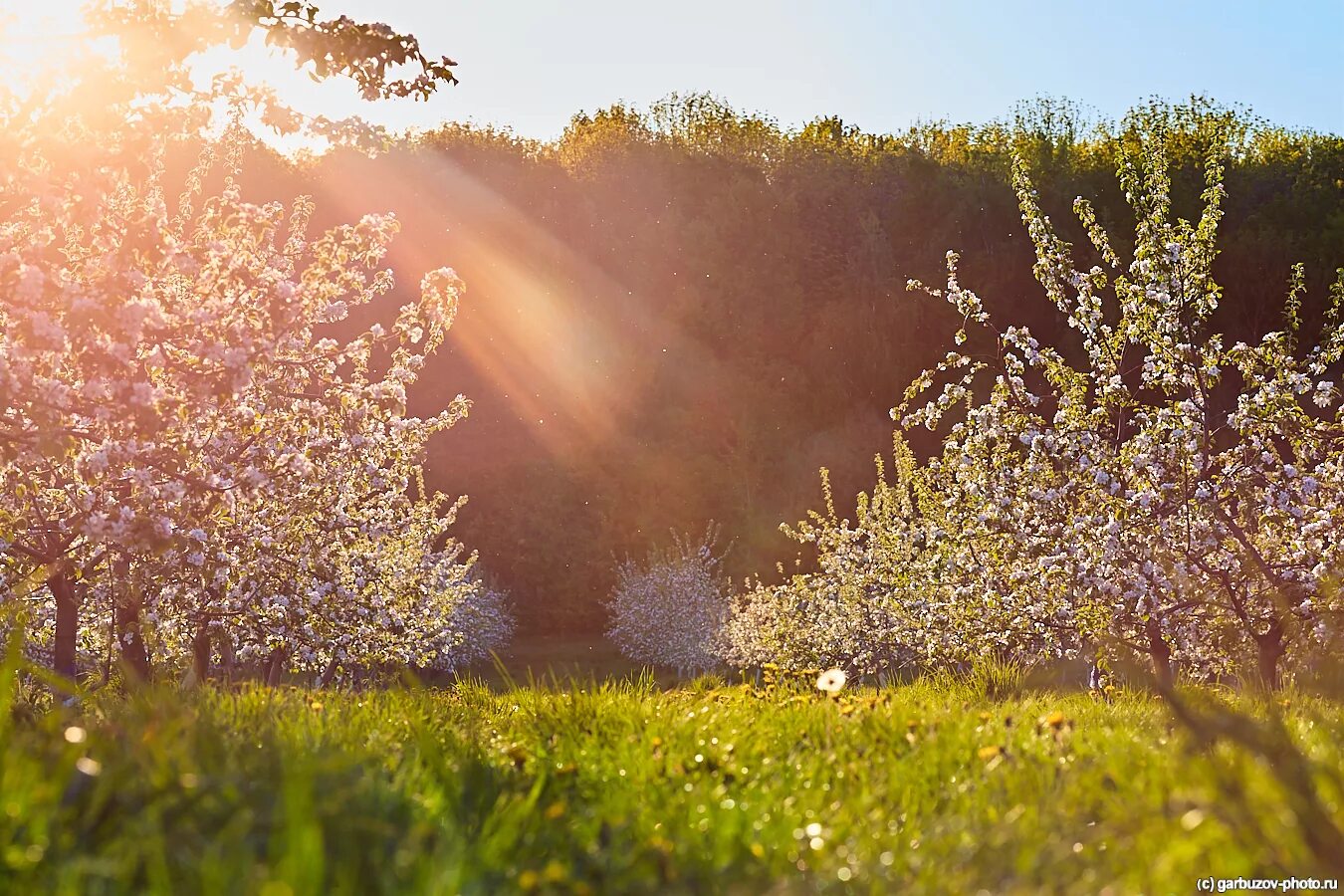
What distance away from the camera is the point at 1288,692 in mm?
8828

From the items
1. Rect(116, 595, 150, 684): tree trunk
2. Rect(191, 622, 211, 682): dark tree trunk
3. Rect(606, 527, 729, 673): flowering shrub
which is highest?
Rect(116, 595, 150, 684): tree trunk

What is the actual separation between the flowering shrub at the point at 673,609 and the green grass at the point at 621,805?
82.9 ft

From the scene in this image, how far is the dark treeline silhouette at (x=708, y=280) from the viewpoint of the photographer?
37031mm

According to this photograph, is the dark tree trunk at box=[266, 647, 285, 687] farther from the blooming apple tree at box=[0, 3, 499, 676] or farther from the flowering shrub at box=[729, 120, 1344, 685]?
the flowering shrub at box=[729, 120, 1344, 685]

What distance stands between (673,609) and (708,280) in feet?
46.2

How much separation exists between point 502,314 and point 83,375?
36.5m

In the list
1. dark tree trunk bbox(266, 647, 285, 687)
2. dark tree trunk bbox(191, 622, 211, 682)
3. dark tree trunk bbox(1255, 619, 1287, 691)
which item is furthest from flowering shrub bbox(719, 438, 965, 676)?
dark tree trunk bbox(191, 622, 211, 682)

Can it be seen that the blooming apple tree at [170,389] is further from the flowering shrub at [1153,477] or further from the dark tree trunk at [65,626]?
the flowering shrub at [1153,477]

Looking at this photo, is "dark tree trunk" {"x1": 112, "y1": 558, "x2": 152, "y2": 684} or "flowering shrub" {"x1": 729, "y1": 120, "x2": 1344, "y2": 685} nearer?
"dark tree trunk" {"x1": 112, "y1": 558, "x2": 152, "y2": 684}

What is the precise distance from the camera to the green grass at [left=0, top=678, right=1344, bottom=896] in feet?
10.5

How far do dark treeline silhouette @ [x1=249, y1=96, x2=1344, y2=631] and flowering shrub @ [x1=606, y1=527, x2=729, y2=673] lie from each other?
1937mm

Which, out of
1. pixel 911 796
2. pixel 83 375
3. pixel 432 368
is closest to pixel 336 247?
pixel 83 375

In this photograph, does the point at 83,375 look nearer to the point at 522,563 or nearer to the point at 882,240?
the point at 522,563

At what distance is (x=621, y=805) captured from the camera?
A: 4371mm
